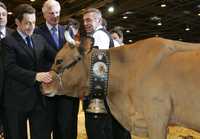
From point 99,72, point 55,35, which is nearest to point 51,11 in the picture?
point 55,35

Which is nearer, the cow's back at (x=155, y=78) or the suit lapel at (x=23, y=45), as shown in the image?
the cow's back at (x=155, y=78)

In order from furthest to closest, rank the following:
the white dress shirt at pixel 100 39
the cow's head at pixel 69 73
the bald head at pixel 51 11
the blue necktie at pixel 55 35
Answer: the blue necktie at pixel 55 35 → the bald head at pixel 51 11 → the white dress shirt at pixel 100 39 → the cow's head at pixel 69 73

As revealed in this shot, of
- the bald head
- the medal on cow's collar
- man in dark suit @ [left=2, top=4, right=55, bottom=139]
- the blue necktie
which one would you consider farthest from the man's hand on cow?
the bald head

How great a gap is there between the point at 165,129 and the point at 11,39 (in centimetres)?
192

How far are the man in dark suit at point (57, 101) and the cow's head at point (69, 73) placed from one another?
393 millimetres

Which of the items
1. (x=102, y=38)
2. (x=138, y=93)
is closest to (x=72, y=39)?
(x=102, y=38)

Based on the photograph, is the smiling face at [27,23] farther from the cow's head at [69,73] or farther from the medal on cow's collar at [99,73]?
the medal on cow's collar at [99,73]

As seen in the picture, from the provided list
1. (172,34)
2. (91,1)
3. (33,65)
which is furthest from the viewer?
(172,34)

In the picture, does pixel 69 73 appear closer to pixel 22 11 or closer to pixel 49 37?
pixel 49 37

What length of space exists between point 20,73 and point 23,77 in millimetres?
54

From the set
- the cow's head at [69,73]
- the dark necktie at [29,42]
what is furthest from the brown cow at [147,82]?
the dark necktie at [29,42]

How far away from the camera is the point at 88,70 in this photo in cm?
452

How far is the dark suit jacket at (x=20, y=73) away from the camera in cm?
458

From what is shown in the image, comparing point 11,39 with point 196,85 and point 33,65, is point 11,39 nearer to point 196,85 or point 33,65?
point 33,65
